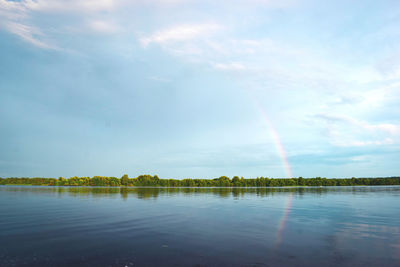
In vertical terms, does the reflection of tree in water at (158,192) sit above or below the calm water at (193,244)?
below

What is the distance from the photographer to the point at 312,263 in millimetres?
12461

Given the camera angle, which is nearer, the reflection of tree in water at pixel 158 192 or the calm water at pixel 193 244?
the calm water at pixel 193 244

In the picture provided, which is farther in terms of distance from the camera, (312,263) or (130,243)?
(130,243)

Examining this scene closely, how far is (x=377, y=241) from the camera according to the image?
17328 millimetres

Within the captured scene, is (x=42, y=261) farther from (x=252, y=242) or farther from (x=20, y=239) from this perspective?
(x=252, y=242)

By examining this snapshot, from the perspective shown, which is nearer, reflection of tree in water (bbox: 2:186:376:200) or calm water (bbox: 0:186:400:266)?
calm water (bbox: 0:186:400:266)

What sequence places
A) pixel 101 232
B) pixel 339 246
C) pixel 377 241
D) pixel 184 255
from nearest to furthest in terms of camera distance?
pixel 184 255, pixel 339 246, pixel 377 241, pixel 101 232

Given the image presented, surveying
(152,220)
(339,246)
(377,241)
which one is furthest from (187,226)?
(377,241)

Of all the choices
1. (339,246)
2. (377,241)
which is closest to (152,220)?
(339,246)

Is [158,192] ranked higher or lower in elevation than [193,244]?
lower

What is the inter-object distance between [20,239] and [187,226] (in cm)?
1299

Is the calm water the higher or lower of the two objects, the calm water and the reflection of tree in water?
the higher

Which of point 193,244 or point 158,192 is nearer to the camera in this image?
point 193,244

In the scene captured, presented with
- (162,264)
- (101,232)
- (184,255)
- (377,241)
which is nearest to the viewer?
(162,264)
